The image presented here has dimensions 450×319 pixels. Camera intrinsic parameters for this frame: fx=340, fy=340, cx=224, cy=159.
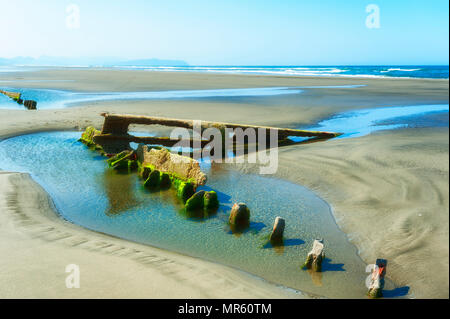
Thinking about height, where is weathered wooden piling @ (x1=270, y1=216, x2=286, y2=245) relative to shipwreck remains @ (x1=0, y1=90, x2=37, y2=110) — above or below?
below

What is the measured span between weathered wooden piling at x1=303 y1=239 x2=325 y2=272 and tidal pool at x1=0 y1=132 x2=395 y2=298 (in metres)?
0.10

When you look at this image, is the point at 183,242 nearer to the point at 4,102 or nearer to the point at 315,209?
the point at 315,209

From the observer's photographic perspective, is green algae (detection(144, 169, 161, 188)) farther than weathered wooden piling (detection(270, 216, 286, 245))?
Yes

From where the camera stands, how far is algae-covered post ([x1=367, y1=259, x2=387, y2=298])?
3582 millimetres

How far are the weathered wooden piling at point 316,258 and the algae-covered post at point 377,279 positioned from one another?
2.77ft

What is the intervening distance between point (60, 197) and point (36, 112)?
14.2 m

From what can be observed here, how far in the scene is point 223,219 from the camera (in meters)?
6.54

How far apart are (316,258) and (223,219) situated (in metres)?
2.29

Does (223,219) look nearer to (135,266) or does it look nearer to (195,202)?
(195,202)

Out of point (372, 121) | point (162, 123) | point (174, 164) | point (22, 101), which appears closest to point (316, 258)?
point (174, 164)

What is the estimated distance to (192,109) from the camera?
20172 mm

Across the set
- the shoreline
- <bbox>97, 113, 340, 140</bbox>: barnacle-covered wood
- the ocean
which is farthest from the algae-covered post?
the ocean

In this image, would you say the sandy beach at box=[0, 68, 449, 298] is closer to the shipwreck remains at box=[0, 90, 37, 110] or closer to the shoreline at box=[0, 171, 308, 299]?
the shoreline at box=[0, 171, 308, 299]

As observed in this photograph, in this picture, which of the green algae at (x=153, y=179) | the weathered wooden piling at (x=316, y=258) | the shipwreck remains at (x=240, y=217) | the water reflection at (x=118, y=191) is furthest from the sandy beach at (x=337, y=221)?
the green algae at (x=153, y=179)
